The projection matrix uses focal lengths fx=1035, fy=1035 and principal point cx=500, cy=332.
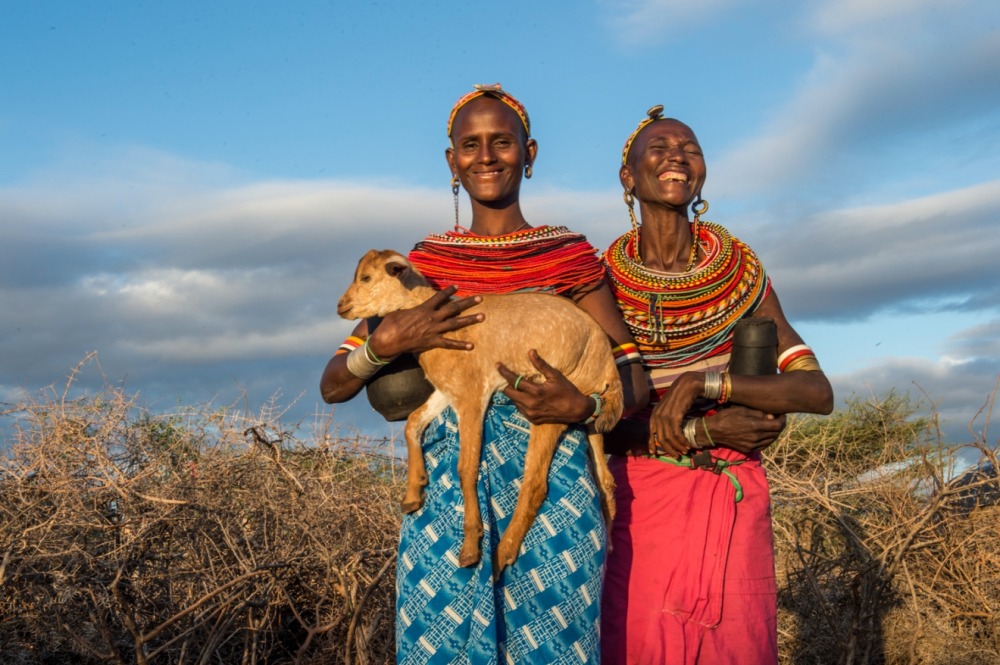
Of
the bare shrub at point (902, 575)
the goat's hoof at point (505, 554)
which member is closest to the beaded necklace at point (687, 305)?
the goat's hoof at point (505, 554)

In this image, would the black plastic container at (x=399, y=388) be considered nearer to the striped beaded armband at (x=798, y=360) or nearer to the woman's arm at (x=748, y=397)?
the woman's arm at (x=748, y=397)

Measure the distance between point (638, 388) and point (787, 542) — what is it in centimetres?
448

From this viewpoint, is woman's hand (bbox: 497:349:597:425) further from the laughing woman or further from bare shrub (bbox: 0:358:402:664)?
bare shrub (bbox: 0:358:402:664)

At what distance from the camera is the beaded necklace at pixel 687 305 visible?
4148 millimetres

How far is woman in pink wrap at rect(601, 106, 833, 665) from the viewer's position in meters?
3.88

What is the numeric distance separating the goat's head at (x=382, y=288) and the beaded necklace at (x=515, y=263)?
6.3 inches

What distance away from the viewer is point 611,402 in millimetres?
3570

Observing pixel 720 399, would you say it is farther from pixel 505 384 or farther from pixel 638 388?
pixel 505 384

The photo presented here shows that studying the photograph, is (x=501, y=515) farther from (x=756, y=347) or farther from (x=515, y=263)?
(x=756, y=347)

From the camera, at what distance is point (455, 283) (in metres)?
3.70

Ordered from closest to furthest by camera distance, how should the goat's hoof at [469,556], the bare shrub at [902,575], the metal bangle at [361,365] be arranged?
the goat's hoof at [469,556]
the metal bangle at [361,365]
the bare shrub at [902,575]

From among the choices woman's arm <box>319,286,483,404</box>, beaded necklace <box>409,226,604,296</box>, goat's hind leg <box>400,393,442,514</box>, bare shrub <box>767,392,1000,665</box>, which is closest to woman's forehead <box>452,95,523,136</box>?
beaded necklace <box>409,226,604,296</box>

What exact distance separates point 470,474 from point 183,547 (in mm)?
3172

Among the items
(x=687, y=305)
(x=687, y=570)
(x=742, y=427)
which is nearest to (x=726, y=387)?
(x=742, y=427)
